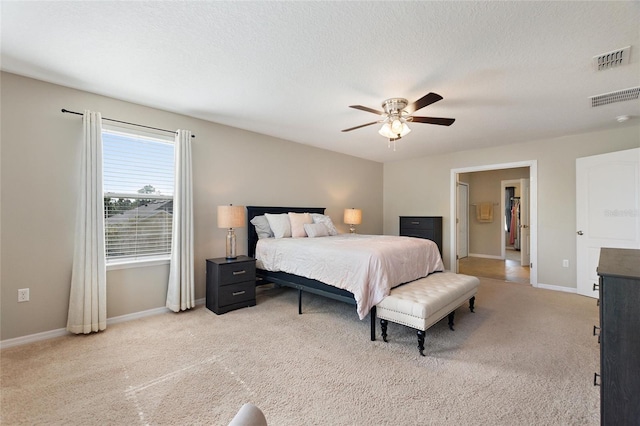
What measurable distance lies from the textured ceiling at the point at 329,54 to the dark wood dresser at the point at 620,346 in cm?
163

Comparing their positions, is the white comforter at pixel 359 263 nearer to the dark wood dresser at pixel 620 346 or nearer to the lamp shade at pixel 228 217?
the lamp shade at pixel 228 217

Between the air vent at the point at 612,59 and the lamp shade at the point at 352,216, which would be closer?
the air vent at the point at 612,59

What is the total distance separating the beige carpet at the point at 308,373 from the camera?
167 cm

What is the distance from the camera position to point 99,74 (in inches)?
99.5

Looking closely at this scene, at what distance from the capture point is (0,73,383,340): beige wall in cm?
249

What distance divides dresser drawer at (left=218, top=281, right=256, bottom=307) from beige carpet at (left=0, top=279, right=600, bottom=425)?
244 millimetres

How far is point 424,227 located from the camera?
568 cm

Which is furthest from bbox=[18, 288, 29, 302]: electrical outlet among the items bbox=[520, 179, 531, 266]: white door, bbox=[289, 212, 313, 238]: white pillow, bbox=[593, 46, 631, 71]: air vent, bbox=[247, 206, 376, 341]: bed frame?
bbox=[520, 179, 531, 266]: white door

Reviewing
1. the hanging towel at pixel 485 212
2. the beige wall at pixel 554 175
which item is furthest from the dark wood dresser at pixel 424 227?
the hanging towel at pixel 485 212

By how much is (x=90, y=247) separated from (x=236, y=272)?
1.51 metres

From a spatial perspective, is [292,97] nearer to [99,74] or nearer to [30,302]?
[99,74]

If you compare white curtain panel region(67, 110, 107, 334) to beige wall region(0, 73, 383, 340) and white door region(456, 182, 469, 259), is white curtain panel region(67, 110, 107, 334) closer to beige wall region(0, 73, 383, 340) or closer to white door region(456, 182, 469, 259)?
beige wall region(0, 73, 383, 340)

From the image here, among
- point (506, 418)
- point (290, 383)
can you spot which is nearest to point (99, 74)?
point (290, 383)

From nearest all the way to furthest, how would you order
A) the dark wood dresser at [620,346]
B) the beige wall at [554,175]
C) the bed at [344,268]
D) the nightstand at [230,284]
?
1. the dark wood dresser at [620,346]
2. the bed at [344,268]
3. the nightstand at [230,284]
4. the beige wall at [554,175]
